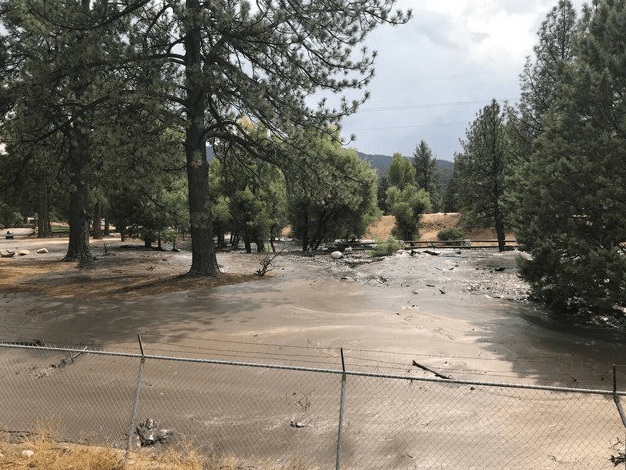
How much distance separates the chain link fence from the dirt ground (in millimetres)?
350

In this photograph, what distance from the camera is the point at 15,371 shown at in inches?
355

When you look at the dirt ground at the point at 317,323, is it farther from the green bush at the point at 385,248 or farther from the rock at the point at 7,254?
the green bush at the point at 385,248

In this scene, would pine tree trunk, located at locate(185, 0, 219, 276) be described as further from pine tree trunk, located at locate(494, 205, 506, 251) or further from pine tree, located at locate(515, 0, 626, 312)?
pine tree trunk, located at locate(494, 205, 506, 251)

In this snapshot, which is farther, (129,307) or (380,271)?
(380,271)

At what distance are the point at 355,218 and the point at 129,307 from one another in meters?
29.2

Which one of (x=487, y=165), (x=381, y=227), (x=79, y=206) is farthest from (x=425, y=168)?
(x=79, y=206)

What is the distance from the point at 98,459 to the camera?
18.8ft

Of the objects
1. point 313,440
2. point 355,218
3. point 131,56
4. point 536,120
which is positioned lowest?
point 313,440

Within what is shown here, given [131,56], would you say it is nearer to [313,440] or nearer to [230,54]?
[230,54]

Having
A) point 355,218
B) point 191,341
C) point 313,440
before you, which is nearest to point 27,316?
point 191,341

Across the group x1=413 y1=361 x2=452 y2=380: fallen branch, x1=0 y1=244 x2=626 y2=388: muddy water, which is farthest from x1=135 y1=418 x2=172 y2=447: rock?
x1=413 y1=361 x2=452 y2=380: fallen branch

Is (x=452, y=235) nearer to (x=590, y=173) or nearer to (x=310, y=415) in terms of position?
(x=590, y=173)

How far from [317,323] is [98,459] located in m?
7.24

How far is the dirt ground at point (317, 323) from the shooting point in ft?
32.0
